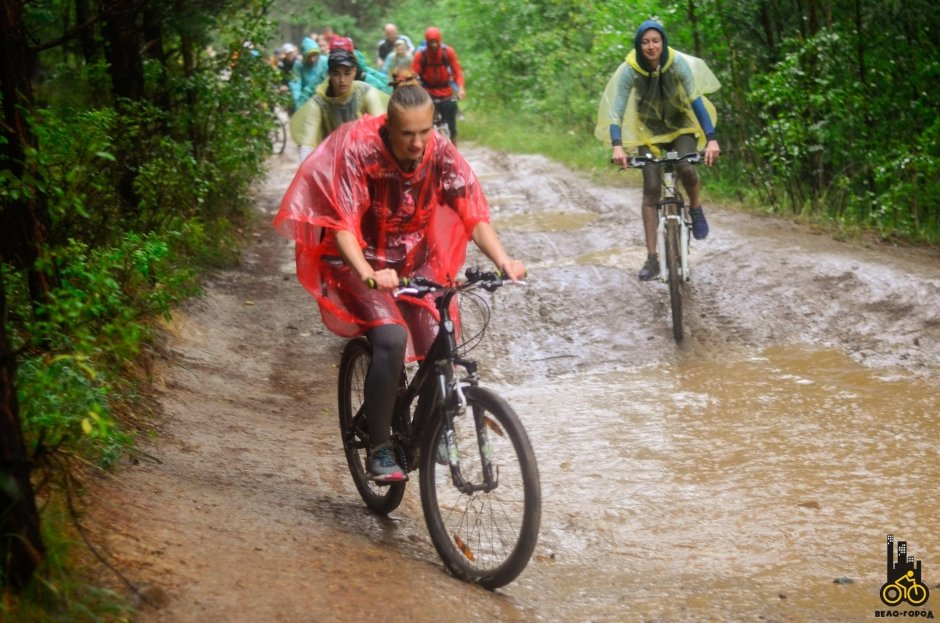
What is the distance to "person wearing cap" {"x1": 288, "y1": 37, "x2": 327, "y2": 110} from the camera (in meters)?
12.4

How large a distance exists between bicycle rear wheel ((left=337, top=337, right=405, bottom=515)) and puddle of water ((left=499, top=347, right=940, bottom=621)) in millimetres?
778

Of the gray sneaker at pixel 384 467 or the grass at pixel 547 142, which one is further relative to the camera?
the grass at pixel 547 142

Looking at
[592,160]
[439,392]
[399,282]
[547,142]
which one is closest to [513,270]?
[399,282]

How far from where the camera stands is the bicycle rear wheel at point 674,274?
8.05 metres

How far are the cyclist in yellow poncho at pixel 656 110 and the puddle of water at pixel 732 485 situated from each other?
164 cm

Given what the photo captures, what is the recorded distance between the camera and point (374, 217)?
481 centimetres

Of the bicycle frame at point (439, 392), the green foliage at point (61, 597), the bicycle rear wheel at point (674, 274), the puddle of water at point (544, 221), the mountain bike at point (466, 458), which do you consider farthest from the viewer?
the puddle of water at point (544, 221)

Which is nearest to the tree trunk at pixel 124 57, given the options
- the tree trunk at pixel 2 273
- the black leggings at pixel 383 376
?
the tree trunk at pixel 2 273

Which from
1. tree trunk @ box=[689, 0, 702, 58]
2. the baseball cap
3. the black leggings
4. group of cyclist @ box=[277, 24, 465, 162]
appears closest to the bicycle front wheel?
the black leggings

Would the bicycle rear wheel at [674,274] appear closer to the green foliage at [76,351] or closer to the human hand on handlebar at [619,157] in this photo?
the human hand on handlebar at [619,157]

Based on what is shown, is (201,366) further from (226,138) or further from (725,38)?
(725,38)

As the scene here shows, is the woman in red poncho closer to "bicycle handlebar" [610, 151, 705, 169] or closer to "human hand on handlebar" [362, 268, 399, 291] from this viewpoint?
"human hand on handlebar" [362, 268, 399, 291]

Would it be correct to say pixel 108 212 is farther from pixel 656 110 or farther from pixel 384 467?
pixel 656 110

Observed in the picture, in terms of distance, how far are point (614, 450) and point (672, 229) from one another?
2548mm
